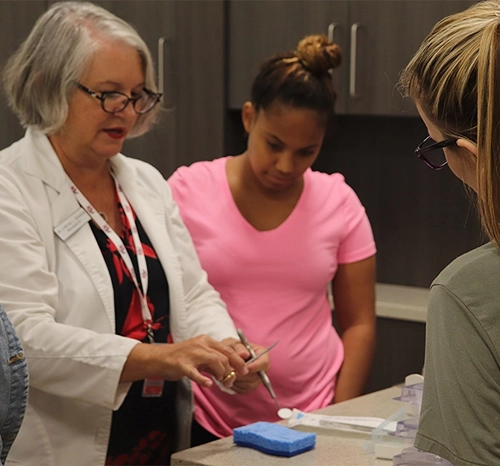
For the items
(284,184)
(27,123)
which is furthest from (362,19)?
(27,123)

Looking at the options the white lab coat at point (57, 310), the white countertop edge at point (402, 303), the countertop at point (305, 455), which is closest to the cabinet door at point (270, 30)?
the white countertop edge at point (402, 303)

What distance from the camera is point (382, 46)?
3.36m

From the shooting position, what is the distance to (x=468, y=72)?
1002 mm

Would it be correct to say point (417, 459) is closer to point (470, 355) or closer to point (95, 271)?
point (470, 355)

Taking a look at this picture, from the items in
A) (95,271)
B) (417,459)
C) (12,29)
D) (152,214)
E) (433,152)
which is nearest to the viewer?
(433,152)

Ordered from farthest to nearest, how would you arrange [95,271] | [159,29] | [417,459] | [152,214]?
[159,29]
[152,214]
[95,271]
[417,459]

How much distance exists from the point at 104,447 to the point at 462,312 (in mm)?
1085

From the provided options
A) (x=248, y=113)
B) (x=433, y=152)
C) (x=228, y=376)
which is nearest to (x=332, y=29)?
(x=248, y=113)

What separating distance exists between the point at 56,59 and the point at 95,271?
1.52ft

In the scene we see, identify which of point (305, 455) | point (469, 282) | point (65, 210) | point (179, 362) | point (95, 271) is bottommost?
point (305, 455)

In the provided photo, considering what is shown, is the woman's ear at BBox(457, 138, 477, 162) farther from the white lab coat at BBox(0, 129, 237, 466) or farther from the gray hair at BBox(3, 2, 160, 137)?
the gray hair at BBox(3, 2, 160, 137)

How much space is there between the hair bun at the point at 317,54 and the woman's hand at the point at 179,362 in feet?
2.64

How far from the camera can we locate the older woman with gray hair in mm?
1790

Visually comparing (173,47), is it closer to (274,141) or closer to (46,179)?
(274,141)
